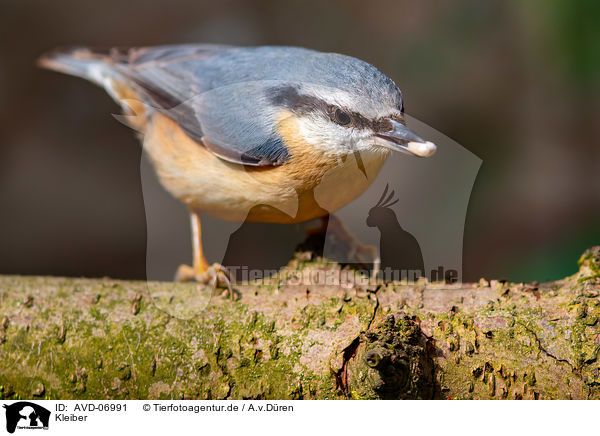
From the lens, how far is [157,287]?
177cm

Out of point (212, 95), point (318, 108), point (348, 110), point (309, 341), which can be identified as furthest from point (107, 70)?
point (309, 341)

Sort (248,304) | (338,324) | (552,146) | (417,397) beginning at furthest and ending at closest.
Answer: (552,146) < (248,304) < (338,324) < (417,397)

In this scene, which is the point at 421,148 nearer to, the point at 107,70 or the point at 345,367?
the point at 345,367

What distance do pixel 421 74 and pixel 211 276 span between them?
1473 mm

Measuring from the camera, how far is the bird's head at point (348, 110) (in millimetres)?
1366

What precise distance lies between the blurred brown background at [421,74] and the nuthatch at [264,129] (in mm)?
903

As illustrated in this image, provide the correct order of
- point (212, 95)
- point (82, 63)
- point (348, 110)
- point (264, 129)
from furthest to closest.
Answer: point (82, 63) → point (212, 95) → point (264, 129) → point (348, 110)

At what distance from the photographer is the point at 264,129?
5.46 ft

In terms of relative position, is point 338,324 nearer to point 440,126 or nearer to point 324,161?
point 324,161

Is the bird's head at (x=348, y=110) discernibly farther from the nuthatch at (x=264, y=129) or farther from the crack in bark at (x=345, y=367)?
the crack in bark at (x=345, y=367)

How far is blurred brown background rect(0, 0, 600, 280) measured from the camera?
9.43 feet
